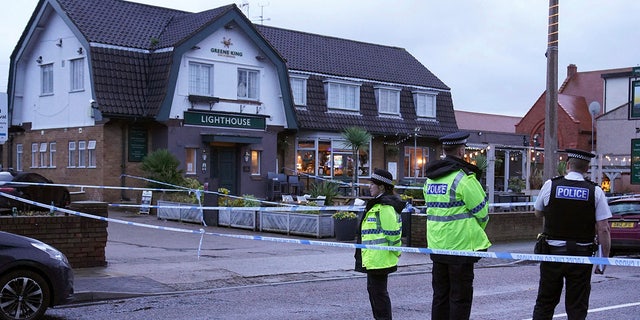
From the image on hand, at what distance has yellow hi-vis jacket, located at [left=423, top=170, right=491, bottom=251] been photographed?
22.9 ft

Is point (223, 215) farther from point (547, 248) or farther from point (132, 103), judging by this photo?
point (547, 248)

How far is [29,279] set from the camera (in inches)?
347

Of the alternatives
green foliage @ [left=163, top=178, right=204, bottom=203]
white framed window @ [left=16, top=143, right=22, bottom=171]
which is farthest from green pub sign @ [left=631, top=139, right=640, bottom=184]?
white framed window @ [left=16, top=143, right=22, bottom=171]

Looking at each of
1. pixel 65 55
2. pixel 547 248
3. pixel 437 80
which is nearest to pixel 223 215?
pixel 65 55

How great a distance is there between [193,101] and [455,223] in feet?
75.3

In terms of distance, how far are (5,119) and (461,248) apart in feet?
33.2

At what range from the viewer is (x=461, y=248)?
6.96 metres

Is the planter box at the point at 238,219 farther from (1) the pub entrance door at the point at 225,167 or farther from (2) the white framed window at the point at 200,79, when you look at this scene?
(2) the white framed window at the point at 200,79

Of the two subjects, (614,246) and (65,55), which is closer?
(614,246)

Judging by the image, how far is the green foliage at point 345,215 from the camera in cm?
1858

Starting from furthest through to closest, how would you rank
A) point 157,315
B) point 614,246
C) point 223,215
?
point 223,215, point 614,246, point 157,315

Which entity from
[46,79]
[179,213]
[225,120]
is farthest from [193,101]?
[179,213]

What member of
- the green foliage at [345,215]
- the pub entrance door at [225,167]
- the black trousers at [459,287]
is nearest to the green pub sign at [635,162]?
the green foliage at [345,215]

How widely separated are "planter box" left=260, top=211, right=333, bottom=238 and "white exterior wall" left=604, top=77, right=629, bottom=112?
3501 centimetres
